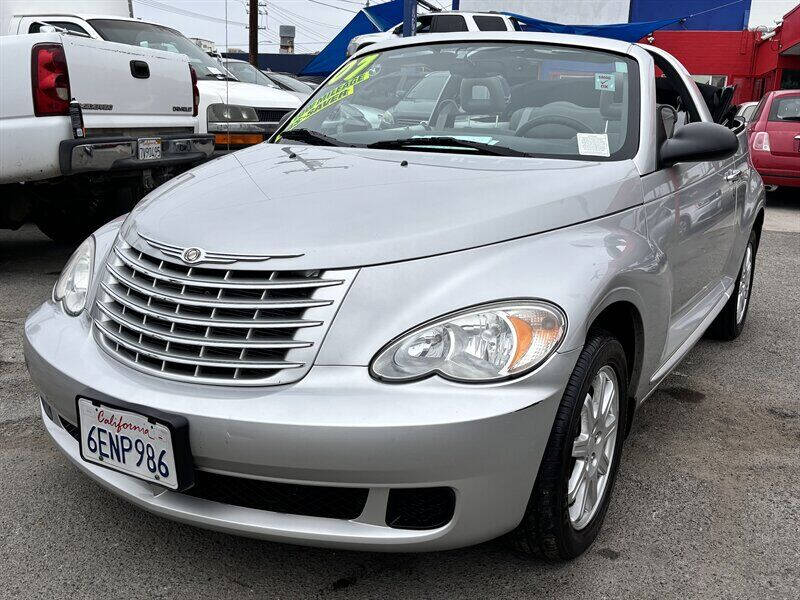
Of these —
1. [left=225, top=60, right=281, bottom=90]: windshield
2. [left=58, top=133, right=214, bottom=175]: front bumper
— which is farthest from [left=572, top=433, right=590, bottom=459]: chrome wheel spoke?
[left=225, top=60, right=281, bottom=90]: windshield

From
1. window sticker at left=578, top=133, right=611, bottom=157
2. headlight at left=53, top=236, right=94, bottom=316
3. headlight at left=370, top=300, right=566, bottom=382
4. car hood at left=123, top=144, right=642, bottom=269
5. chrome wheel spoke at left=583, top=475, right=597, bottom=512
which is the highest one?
window sticker at left=578, top=133, right=611, bottom=157

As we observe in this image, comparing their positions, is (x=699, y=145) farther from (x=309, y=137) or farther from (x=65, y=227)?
(x=65, y=227)

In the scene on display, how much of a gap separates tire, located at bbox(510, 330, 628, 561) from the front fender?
0.38ft

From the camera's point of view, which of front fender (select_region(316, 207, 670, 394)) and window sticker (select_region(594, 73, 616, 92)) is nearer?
front fender (select_region(316, 207, 670, 394))

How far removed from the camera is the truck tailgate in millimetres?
5301

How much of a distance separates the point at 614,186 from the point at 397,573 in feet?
4.57

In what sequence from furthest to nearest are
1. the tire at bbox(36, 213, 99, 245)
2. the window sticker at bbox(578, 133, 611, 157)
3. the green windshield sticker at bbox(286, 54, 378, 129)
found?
the tire at bbox(36, 213, 99, 245), the green windshield sticker at bbox(286, 54, 378, 129), the window sticker at bbox(578, 133, 611, 157)

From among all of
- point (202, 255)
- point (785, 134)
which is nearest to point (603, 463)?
point (202, 255)

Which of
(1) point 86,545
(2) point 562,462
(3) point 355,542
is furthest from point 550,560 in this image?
(1) point 86,545

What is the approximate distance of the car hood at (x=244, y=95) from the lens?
8.13m

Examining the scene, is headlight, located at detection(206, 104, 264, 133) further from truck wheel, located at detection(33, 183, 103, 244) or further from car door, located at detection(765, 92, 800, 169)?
car door, located at detection(765, 92, 800, 169)

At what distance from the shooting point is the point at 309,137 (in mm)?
3348

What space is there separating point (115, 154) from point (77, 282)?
9.55ft

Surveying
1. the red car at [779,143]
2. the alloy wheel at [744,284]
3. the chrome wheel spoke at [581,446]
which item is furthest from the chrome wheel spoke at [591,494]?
the red car at [779,143]
